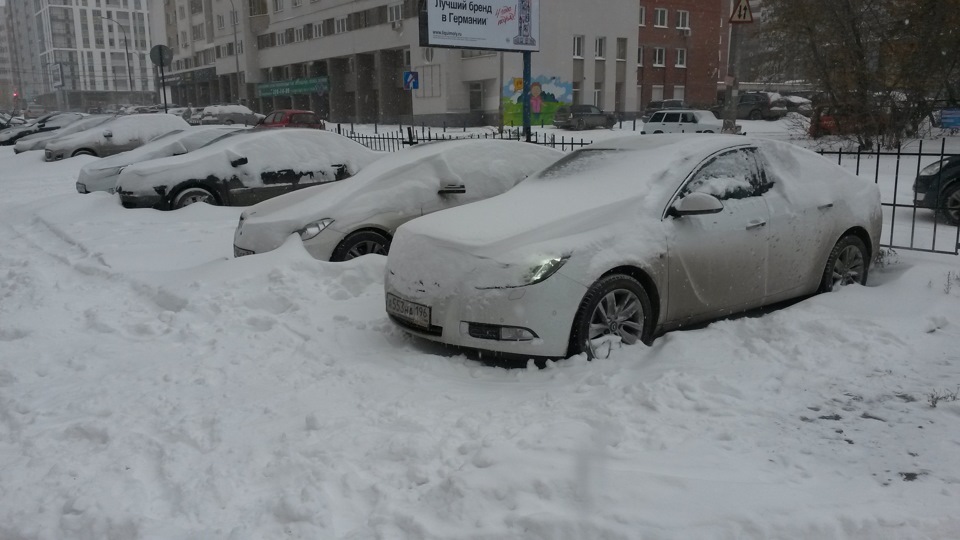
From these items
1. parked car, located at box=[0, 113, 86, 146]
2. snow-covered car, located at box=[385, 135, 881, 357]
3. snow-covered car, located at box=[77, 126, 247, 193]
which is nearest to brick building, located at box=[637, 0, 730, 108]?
parked car, located at box=[0, 113, 86, 146]

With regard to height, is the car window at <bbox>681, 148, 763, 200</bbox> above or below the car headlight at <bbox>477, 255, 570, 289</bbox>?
above

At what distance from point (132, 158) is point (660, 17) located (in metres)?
47.3

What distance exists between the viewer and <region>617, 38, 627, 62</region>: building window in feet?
162

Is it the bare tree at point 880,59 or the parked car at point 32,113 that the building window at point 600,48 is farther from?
the parked car at point 32,113

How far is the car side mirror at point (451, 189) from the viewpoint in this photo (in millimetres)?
7488

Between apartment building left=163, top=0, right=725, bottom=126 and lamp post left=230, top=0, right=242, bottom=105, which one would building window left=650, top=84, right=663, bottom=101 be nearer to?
apartment building left=163, top=0, right=725, bottom=126

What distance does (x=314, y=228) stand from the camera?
715 cm

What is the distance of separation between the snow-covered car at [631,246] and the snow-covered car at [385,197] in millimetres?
Result: 1504

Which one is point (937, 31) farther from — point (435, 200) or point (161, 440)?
point (161, 440)

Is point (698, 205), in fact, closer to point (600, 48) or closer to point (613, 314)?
point (613, 314)

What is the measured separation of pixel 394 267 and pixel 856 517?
3408 millimetres

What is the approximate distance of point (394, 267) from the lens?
534cm

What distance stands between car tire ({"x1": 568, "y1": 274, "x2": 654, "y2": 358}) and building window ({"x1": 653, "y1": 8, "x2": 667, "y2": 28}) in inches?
2081

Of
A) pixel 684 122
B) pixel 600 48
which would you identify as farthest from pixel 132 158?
pixel 600 48
